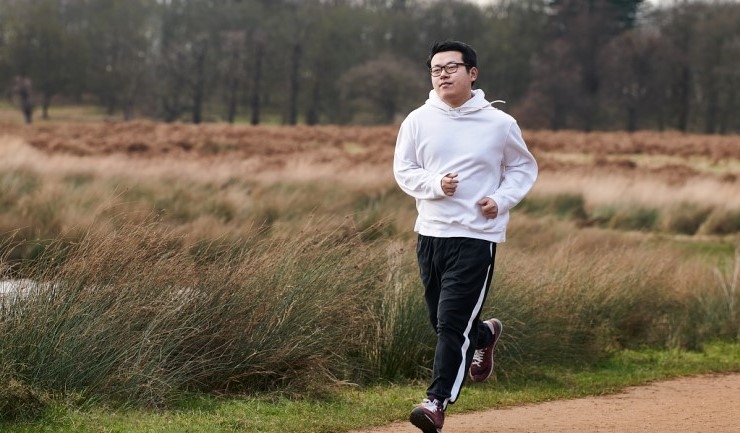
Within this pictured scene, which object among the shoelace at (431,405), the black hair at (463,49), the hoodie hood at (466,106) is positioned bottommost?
the shoelace at (431,405)

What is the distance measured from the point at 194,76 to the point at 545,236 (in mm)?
62549

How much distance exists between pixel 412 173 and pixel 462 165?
27 cm

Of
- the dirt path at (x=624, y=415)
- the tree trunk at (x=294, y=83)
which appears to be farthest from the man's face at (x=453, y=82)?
the tree trunk at (x=294, y=83)

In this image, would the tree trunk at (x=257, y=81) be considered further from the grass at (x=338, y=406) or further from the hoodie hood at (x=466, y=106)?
the hoodie hood at (x=466, y=106)

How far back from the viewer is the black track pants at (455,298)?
6496 mm

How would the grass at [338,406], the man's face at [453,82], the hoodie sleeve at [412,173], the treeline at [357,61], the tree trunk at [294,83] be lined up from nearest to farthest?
the hoodie sleeve at [412,173] < the man's face at [453,82] < the grass at [338,406] < the treeline at [357,61] < the tree trunk at [294,83]

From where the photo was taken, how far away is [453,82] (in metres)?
6.57

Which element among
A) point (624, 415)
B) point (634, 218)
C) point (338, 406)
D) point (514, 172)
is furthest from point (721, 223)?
point (514, 172)

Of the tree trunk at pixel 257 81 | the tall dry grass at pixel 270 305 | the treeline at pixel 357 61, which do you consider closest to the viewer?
the tall dry grass at pixel 270 305

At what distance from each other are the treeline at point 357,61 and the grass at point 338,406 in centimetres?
6463

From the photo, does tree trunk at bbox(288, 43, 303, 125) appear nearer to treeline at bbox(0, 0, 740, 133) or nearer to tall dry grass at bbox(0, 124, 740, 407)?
treeline at bbox(0, 0, 740, 133)

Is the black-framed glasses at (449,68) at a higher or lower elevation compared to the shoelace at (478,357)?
higher

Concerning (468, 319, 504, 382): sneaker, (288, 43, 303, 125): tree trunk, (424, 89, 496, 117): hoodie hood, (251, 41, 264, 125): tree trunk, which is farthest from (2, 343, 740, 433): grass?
(288, 43, 303, 125): tree trunk

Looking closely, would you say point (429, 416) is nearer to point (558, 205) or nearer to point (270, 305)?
point (270, 305)
